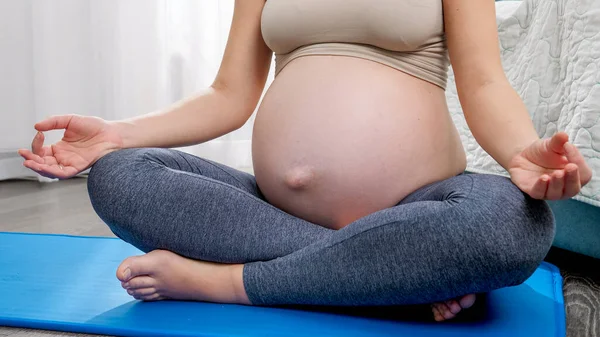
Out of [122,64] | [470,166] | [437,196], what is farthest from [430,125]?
[122,64]

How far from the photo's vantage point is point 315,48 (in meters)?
0.94

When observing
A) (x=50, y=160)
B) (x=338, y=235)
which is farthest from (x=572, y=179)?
Result: (x=50, y=160)

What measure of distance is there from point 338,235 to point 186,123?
1.16 feet

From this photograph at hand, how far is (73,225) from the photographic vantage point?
1.48 m

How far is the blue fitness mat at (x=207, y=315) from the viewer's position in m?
0.74

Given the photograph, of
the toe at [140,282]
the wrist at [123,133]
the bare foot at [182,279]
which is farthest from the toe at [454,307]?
the wrist at [123,133]

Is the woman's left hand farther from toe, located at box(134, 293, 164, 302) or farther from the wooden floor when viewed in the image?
toe, located at box(134, 293, 164, 302)

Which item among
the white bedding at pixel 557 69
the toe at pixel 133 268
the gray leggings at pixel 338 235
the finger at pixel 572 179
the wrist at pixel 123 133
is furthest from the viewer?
the white bedding at pixel 557 69

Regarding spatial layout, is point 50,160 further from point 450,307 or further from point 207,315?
point 450,307

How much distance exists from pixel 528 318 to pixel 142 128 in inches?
25.2

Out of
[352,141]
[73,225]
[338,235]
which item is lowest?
[73,225]

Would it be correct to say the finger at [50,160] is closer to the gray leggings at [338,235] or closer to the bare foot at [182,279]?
the gray leggings at [338,235]

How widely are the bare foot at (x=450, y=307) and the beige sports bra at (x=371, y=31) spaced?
13.5 inches

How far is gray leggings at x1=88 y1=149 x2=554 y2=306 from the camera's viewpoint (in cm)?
70
